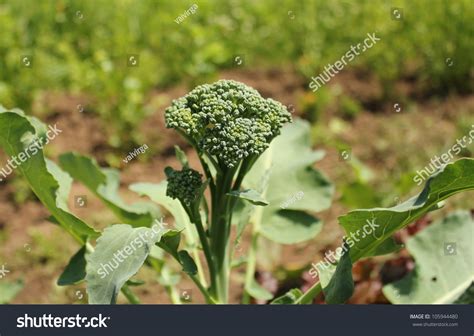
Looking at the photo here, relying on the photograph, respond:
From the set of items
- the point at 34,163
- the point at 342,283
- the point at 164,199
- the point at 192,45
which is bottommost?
the point at 342,283

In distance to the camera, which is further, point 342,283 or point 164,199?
point 164,199

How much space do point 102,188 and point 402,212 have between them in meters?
1.13

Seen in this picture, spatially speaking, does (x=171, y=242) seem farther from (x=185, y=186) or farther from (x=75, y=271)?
(x=75, y=271)

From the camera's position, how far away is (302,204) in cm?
281

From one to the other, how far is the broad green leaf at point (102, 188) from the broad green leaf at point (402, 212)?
754 millimetres

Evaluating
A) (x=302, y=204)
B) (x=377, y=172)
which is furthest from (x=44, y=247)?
(x=377, y=172)

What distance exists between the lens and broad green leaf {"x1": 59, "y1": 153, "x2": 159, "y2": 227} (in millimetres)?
Result: 2643

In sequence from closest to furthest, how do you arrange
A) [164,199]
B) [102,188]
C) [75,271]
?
[75,271]
[164,199]
[102,188]

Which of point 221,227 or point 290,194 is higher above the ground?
point 290,194

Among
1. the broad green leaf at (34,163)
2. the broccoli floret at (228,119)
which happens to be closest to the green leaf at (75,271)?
the broad green leaf at (34,163)

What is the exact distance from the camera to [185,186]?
2.12 m

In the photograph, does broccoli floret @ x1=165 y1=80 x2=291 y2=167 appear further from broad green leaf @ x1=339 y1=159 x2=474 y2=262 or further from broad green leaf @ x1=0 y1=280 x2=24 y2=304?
broad green leaf @ x1=0 y1=280 x2=24 y2=304

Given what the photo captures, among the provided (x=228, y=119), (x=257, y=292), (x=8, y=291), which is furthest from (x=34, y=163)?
(x=257, y=292)

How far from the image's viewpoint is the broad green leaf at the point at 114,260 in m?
1.97
